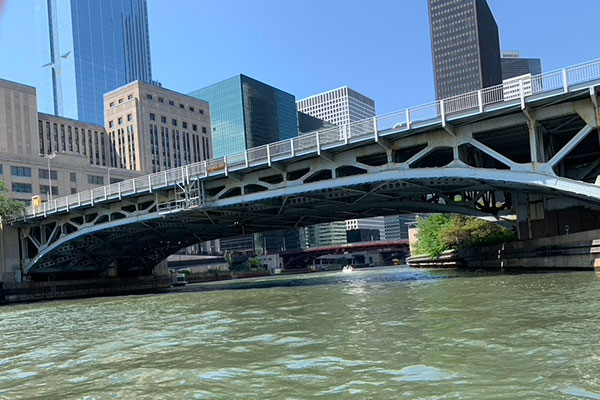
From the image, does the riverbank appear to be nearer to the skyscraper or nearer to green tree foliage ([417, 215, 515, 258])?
green tree foliage ([417, 215, 515, 258])

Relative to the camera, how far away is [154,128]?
520 feet

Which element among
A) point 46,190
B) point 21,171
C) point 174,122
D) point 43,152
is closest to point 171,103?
point 174,122

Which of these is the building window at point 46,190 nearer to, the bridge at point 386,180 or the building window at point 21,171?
the building window at point 21,171

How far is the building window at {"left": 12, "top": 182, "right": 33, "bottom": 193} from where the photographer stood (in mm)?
84088

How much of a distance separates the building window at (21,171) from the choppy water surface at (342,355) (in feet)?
223

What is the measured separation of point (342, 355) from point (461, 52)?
634 ft

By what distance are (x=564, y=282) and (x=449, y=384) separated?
20750 millimetres

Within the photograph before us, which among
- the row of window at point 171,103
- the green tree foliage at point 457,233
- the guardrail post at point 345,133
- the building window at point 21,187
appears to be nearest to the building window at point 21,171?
the building window at point 21,187

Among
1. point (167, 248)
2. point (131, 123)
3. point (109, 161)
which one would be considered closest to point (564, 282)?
point (167, 248)

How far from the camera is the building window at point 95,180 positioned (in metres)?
97.7

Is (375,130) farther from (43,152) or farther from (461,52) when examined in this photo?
(461,52)

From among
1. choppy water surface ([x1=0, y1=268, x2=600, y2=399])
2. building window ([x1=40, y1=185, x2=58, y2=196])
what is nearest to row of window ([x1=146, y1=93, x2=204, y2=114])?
building window ([x1=40, y1=185, x2=58, y2=196])

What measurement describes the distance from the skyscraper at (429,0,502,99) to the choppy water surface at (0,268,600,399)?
6999 inches

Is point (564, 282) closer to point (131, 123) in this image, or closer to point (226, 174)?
point (226, 174)
